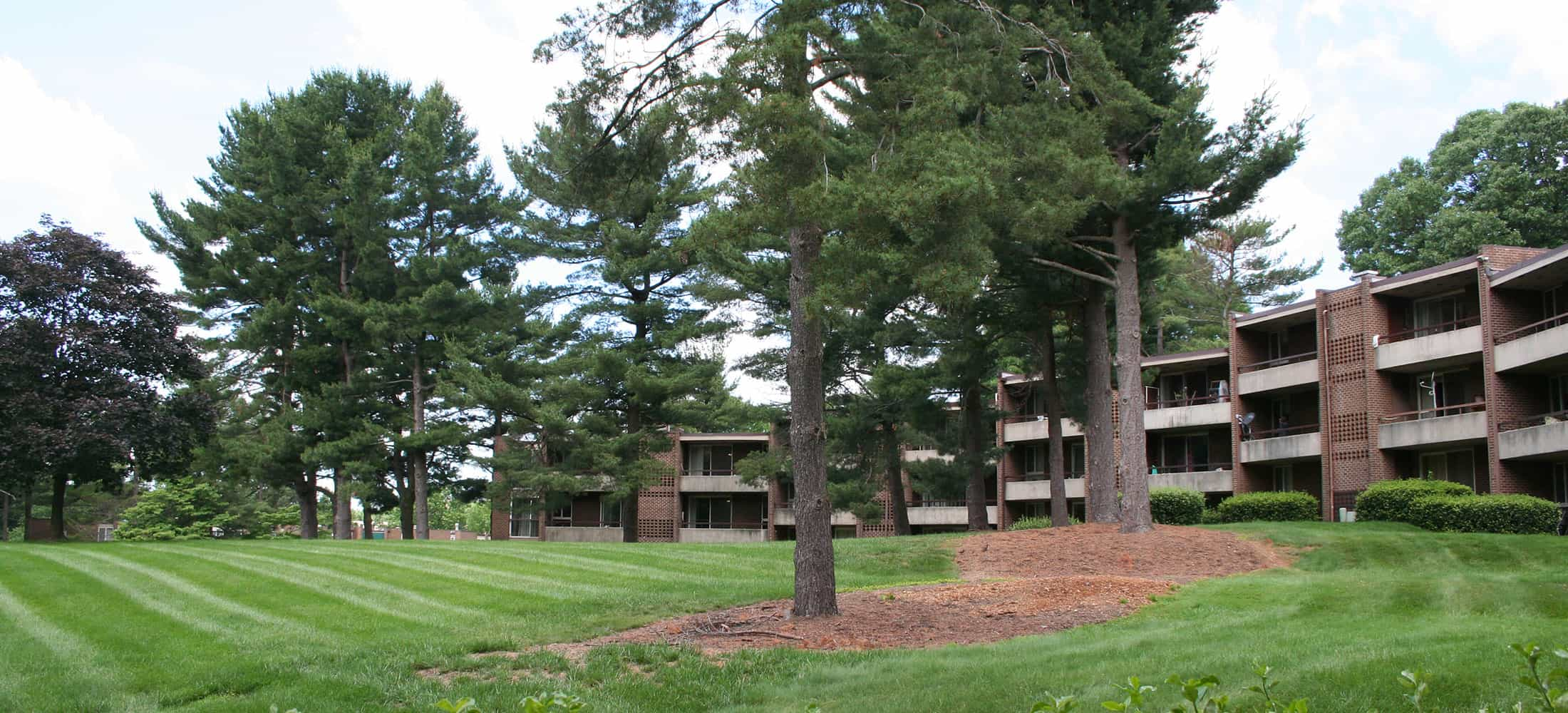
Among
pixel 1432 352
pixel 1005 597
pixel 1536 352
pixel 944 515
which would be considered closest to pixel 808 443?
pixel 1005 597

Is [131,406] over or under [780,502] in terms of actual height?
over

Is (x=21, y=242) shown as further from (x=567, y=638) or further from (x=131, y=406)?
(x=567, y=638)

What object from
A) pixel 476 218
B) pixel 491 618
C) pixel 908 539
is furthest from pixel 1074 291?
pixel 476 218

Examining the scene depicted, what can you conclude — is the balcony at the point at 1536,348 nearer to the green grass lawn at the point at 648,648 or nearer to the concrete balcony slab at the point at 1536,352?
the concrete balcony slab at the point at 1536,352

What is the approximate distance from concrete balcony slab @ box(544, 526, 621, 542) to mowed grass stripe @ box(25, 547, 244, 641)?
31.1m

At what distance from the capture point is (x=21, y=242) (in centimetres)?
3003

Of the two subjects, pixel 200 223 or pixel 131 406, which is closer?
pixel 131 406

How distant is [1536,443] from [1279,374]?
32.3ft

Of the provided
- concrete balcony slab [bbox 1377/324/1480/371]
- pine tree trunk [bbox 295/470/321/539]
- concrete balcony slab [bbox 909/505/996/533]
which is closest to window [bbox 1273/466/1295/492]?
concrete balcony slab [bbox 1377/324/1480/371]

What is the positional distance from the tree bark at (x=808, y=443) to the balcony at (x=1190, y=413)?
29.4 m

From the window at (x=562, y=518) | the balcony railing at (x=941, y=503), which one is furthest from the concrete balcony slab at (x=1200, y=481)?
the window at (x=562, y=518)

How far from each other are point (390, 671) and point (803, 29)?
314 inches

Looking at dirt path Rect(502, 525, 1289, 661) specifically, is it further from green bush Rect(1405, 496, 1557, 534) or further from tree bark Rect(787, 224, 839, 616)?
green bush Rect(1405, 496, 1557, 534)

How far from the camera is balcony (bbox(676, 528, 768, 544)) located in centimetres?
5141
